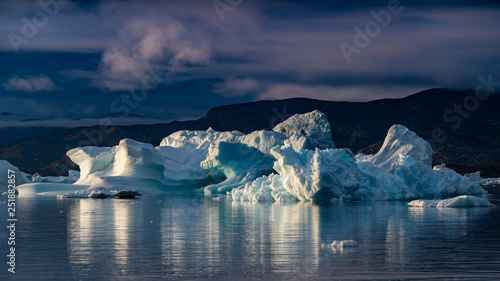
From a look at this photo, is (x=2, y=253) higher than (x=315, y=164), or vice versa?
(x=315, y=164)

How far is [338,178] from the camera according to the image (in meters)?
35.5

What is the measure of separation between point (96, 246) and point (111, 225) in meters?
6.16

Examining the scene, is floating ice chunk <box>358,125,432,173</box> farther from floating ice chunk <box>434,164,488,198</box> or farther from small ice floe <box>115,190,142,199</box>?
small ice floe <box>115,190,142,199</box>

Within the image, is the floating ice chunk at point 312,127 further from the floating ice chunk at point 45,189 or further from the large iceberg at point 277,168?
the floating ice chunk at point 45,189

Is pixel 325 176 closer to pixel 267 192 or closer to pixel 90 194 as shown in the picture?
pixel 267 192

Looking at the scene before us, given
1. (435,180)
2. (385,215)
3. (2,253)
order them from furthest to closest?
(435,180), (385,215), (2,253)

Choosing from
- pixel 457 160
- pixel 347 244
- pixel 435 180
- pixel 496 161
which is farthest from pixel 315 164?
pixel 496 161

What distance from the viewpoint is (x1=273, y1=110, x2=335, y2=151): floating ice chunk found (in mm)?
67062

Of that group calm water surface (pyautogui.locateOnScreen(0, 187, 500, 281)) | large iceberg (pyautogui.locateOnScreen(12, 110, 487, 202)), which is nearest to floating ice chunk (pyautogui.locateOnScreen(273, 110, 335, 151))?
large iceberg (pyautogui.locateOnScreen(12, 110, 487, 202))

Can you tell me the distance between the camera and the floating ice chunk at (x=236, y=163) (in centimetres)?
4822

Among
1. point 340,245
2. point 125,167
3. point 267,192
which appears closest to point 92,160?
point 125,167

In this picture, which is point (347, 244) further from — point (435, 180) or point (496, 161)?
point (496, 161)

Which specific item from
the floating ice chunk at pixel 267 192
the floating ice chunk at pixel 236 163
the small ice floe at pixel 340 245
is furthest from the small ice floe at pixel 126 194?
the small ice floe at pixel 340 245

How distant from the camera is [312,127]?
68.9 meters
